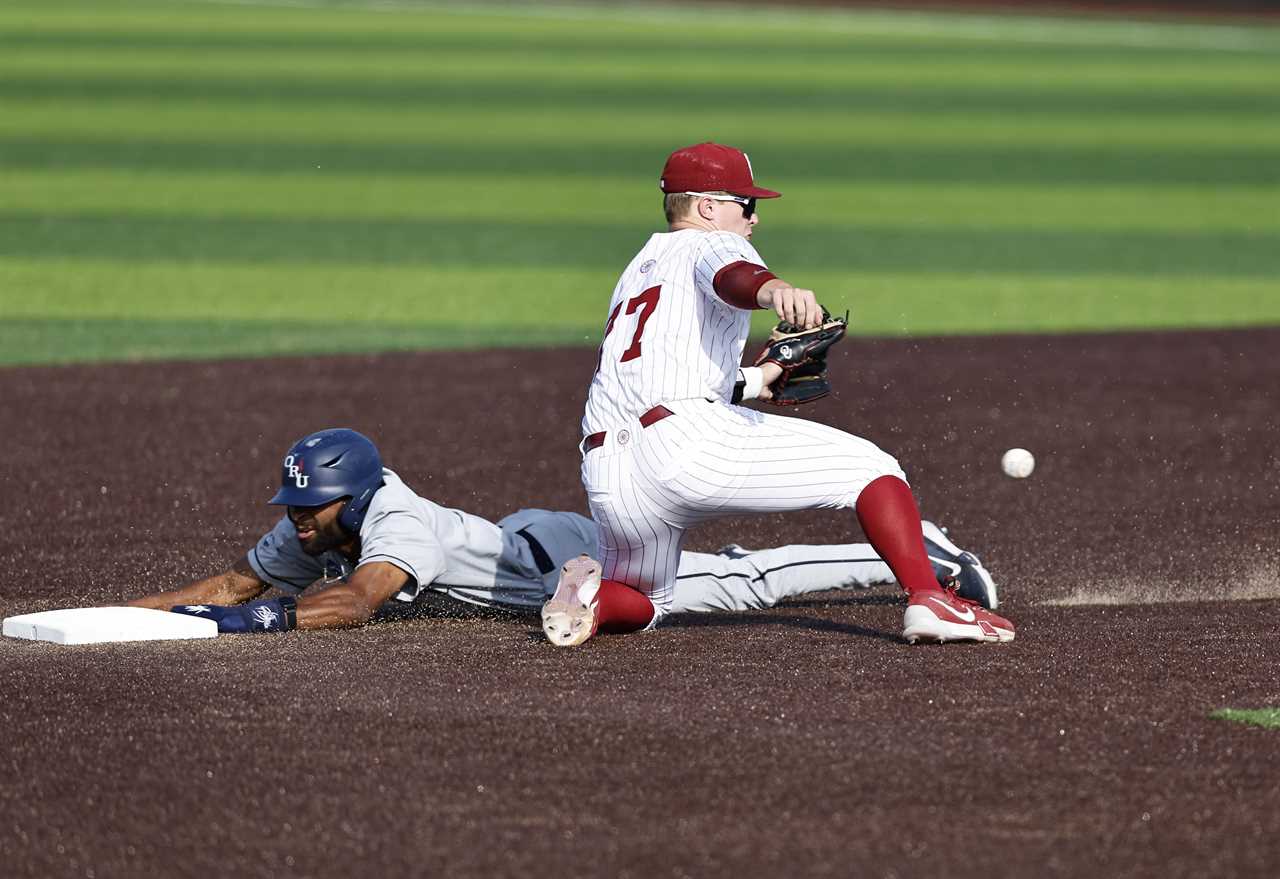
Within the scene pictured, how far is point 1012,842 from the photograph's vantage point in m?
3.87

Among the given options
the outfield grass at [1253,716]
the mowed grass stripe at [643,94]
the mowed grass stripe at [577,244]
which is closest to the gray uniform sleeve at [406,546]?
the outfield grass at [1253,716]

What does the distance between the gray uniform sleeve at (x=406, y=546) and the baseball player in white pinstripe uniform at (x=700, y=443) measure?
16.4 inches

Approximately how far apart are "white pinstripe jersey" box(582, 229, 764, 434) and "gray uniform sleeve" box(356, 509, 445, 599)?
2.15ft

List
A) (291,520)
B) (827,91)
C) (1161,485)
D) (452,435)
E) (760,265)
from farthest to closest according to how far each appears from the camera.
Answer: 1. (827,91)
2. (452,435)
3. (1161,485)
4. (291,520)
5. (760,265)

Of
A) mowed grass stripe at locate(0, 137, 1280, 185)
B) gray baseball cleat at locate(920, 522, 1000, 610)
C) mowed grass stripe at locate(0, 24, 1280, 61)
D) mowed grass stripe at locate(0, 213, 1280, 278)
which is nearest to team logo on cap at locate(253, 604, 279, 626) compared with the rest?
gray baseball cleat at locate(920, 522, 1000, 610)

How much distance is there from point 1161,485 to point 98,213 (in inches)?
478

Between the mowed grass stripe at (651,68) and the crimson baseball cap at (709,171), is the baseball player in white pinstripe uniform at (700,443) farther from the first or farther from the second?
the mowed grass stripe at (651,68)

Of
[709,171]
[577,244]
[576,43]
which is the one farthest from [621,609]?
[576,43]

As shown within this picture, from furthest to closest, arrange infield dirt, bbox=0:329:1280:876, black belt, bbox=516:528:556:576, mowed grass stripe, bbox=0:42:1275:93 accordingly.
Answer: mowed grass stripe, bbox=0:42:1275:93 < black belt, bbox=516:528:556:576 < infield dirt, bbox=0:329:1280:876

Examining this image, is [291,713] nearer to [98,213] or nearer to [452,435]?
[452,435]

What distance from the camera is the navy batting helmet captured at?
229 inches

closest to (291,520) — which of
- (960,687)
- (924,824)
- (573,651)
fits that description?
(573,651)

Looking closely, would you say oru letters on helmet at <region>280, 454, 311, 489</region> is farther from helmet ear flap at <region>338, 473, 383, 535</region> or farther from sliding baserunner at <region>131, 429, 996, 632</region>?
helmet ear flap at <region>338, 473, 383, 535</region>

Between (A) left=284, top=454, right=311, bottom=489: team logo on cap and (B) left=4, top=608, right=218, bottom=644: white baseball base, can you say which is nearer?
(B) left=4, top=608, right=218, bottom=644: white baseball base
